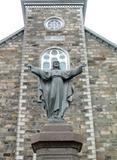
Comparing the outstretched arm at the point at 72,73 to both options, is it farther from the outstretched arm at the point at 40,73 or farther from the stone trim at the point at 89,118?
→ the stone trim at the point at 89,118

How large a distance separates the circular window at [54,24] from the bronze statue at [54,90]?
902 cm

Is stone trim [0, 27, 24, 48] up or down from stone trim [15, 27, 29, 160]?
up

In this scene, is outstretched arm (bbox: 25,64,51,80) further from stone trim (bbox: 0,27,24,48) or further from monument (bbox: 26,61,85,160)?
stone trim (bbox: 0,27,24,48)

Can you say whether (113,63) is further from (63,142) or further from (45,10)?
(63,142)

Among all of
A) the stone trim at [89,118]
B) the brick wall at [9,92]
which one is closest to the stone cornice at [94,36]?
the brick wall at [9,92]

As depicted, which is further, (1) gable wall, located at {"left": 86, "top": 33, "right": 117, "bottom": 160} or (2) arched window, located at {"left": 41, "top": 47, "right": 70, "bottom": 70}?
(2) arched window, located at {"left": 41, "top": 47, "right": 70, "bottom": 70}

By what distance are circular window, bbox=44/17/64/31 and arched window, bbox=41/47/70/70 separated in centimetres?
127

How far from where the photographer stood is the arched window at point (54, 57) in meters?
15.2

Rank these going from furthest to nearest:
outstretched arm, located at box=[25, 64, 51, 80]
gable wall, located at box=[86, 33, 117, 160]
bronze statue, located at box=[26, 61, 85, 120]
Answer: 1. gable wall, located at box=[86, 33, 117, 160]
2. outstretched arm, located at box=[25, 64, 51, 80]
3. bronze statue, located at box=[26, 61, 85, 120]

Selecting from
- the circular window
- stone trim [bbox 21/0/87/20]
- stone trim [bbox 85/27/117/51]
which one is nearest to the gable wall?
stone trim [bbox 85/27/117/51]

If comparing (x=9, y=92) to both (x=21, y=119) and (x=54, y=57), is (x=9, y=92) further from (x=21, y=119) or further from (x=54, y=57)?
(x=54, y=57)

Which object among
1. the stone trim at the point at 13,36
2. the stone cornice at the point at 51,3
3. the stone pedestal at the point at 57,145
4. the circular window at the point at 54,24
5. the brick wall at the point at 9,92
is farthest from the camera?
the stone cornice at the point at 51,3

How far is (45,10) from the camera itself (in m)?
16.9

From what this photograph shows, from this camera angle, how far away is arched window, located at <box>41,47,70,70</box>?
1518 cm
